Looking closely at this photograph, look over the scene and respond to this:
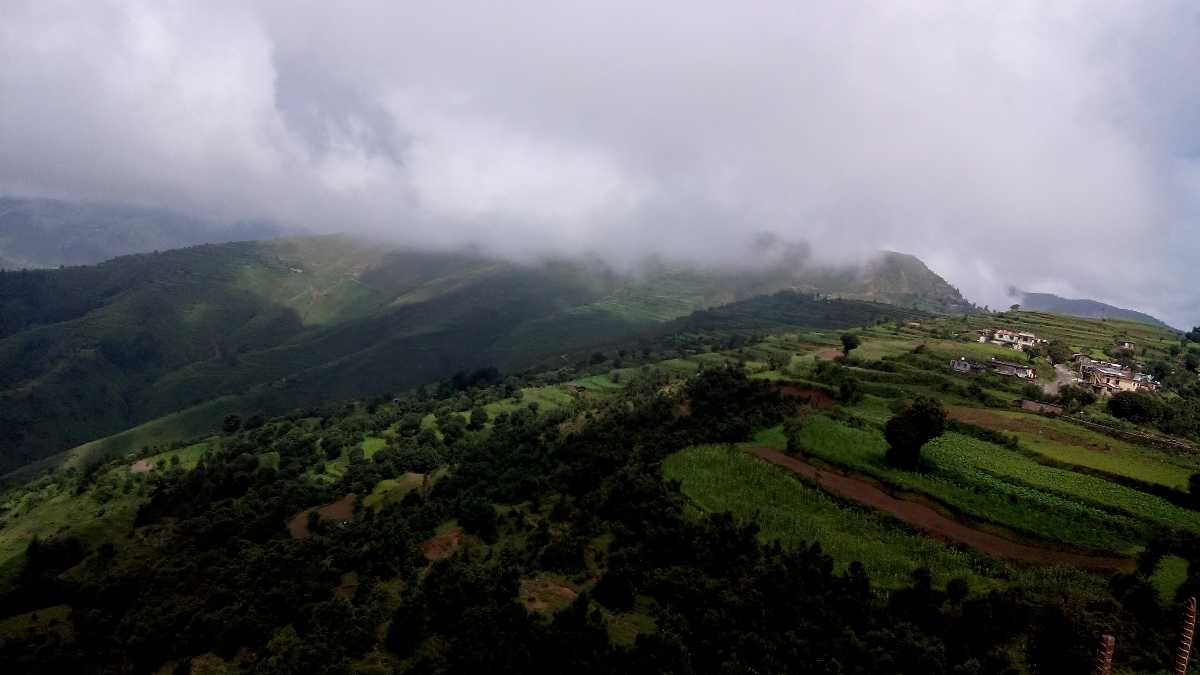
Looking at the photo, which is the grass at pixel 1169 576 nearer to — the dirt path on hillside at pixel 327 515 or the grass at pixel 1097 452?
the grass at pixel 1097 452

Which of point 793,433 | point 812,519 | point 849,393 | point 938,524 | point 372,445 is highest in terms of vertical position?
point 849,393

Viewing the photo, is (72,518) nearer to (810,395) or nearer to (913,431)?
(810,395)

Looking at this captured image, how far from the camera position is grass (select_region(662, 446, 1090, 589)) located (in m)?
40.6

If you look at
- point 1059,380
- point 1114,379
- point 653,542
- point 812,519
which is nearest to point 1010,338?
point 1059,380

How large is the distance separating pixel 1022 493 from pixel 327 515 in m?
70.2

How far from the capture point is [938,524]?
146 ft

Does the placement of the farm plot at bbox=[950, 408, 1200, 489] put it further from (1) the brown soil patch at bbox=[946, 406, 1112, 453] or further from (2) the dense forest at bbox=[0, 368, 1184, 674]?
(2) the dense forest at bbox=[0, 368, 1184, 674]

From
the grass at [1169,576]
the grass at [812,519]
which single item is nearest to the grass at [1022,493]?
the grass at [1169,576]

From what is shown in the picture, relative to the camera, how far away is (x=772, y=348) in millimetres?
135375

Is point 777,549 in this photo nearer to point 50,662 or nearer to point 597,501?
point 597,501

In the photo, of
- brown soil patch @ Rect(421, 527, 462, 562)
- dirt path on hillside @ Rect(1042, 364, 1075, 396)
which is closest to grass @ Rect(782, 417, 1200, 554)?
dirt path on hillside @ Rect(1042, 364, 1075, 396)

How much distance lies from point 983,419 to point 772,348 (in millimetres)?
77083

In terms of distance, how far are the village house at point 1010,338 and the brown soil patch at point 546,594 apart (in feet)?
274

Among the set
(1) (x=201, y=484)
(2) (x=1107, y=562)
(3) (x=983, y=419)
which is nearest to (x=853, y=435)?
(3) (x=983, y=419)
